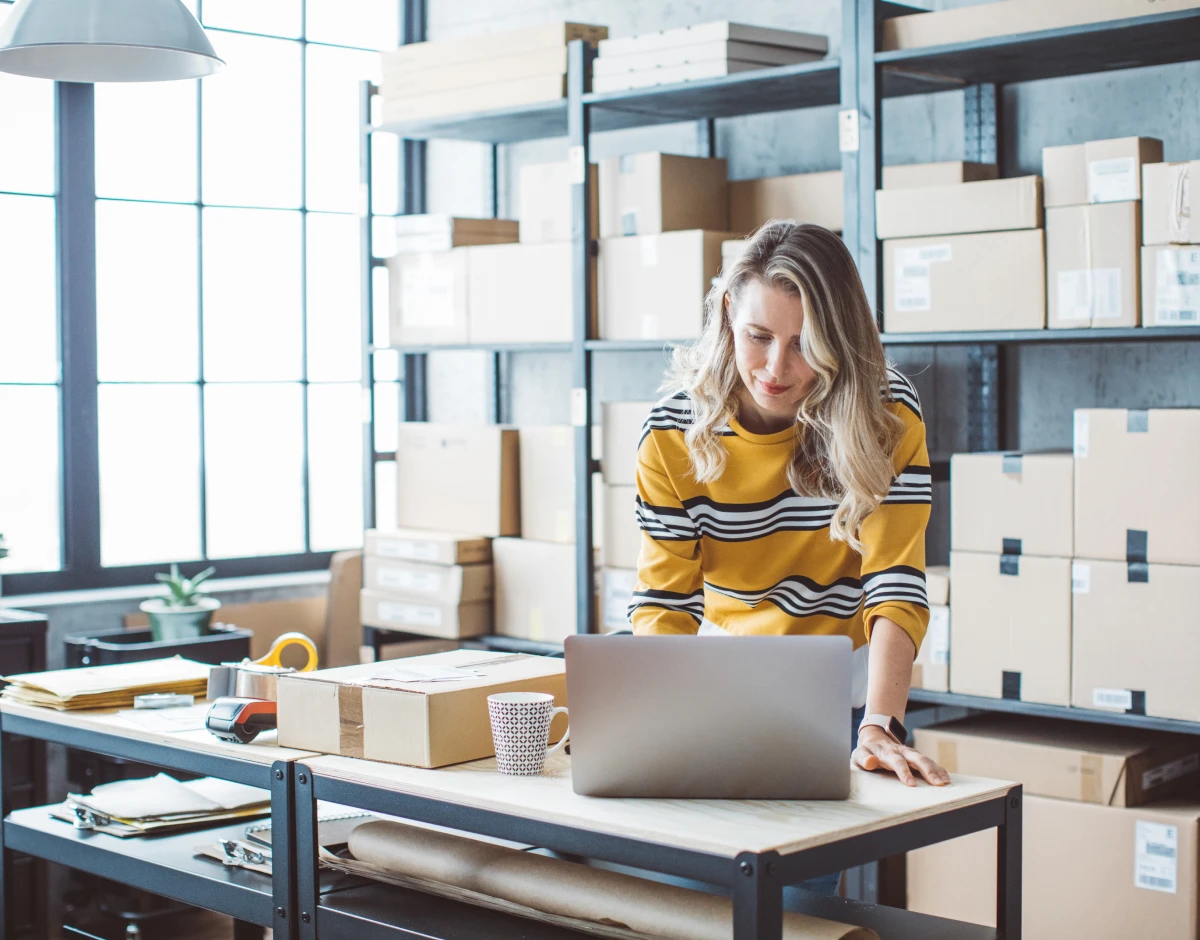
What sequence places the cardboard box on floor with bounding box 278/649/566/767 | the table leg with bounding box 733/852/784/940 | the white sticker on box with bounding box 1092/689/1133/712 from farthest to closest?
the white sticker on box with bounding box 1092/689/1133/712 → the cardboard box on floor with bounding box 278/649/566/767 → the table leg with bounding box 733/852/784/940

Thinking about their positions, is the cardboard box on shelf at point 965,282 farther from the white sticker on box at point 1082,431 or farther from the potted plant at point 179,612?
the potted plant at point 179,612

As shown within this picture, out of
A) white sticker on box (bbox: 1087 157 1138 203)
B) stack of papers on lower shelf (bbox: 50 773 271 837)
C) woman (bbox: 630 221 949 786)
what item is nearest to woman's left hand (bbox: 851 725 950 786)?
woman (bbox: 630 221 949 786)

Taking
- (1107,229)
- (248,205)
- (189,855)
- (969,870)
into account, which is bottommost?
(969,870)

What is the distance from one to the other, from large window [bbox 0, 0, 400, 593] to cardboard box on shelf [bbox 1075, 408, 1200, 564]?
2326 millimetres

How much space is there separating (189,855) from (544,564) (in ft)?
5.83

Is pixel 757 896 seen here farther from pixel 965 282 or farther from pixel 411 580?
pixel 411 580

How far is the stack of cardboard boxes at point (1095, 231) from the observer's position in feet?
9.08

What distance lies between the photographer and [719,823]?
4.98 ft

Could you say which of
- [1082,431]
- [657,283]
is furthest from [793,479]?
[657,283]

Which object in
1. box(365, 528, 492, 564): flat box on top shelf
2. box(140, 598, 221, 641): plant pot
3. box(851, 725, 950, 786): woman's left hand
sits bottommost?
box(140, 598, 221, 641): plant pot

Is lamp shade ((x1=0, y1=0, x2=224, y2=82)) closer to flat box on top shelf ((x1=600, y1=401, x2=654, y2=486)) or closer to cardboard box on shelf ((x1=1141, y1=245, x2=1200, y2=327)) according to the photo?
flat box on top shelf ((x1=600, y1=401, x2=654, y2=486))

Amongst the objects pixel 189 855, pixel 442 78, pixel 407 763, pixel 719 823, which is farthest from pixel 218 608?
pixel 719 823

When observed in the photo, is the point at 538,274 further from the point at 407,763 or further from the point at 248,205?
the point at 407,763

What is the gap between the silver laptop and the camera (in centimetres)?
154
